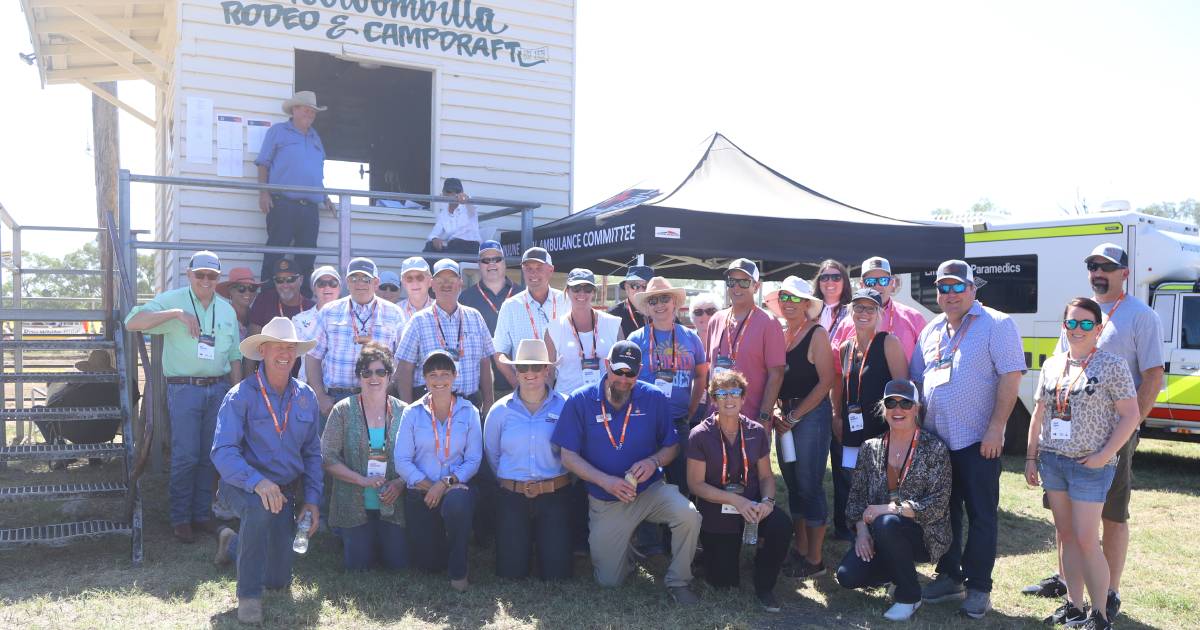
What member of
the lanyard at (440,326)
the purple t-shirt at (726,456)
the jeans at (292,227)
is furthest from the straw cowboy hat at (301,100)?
the purple t-shirt at (726,456)

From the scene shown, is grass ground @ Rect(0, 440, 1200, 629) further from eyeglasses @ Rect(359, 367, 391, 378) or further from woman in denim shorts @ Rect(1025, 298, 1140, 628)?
eyeglasses @ Rect(359, 367, 391, 378)

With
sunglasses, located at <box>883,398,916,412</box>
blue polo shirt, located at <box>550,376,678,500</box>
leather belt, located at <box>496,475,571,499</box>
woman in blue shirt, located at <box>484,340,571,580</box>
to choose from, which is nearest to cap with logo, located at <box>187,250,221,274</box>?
woman in blue shirt, located at <box>484,340,571,580</box>

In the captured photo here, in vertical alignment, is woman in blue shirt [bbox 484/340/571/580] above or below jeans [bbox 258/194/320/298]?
below

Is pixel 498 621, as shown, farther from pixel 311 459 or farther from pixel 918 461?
pixel 918 461

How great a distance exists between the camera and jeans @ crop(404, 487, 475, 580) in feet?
16.8

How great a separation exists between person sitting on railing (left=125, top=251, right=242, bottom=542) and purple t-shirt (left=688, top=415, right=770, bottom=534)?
10.6 feet

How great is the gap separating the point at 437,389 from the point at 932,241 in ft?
15.9

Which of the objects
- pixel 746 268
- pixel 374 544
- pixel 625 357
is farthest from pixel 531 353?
pixel 374 544

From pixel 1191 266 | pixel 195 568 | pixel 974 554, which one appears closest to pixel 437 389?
pixel 195 568

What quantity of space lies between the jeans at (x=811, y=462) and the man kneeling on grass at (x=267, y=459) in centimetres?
281

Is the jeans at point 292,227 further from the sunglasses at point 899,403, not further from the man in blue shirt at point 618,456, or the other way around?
the sunglasses at point 899,403

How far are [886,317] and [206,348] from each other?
14.8ft

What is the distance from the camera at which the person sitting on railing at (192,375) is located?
573 centimetres

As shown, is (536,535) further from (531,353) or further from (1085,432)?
(1085,432)
